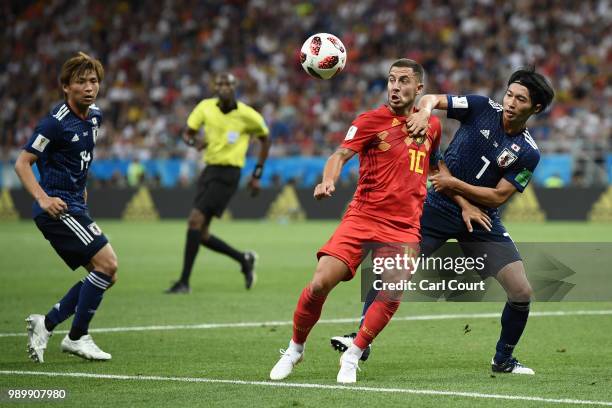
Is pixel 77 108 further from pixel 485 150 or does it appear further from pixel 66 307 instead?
pixel 485 150

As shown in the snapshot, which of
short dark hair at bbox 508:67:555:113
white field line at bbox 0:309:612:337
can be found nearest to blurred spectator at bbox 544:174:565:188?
white field line at bbox 0:309:612:337

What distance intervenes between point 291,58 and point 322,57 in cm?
2777

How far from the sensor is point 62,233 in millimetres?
8258

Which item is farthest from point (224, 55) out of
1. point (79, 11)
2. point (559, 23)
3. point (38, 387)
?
point (38, 387)

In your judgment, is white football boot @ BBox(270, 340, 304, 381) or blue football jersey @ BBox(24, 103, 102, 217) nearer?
white football boot @ BBox(270, 340, 304, 381)

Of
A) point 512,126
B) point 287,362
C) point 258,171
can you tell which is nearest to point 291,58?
point 258,171

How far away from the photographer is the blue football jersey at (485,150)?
779cm

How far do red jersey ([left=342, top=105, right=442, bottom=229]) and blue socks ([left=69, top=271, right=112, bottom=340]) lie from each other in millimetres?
2212

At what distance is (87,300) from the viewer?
8273mm

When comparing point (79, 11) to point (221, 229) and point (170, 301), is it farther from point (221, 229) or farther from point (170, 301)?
point (170, 301)

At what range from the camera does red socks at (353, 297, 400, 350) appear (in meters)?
7.19

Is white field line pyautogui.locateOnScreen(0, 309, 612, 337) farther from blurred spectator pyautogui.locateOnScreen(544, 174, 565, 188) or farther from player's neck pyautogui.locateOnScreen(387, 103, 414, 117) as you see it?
blurred spectator pyautogui.locateOnScreen(544, 174, 565, 188)

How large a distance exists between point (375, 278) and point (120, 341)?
286cm

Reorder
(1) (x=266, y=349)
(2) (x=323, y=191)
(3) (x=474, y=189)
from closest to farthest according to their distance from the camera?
(2) (x=323, y=191) → (3) (x=474, y=189) → (1) (x=266, y=349)
